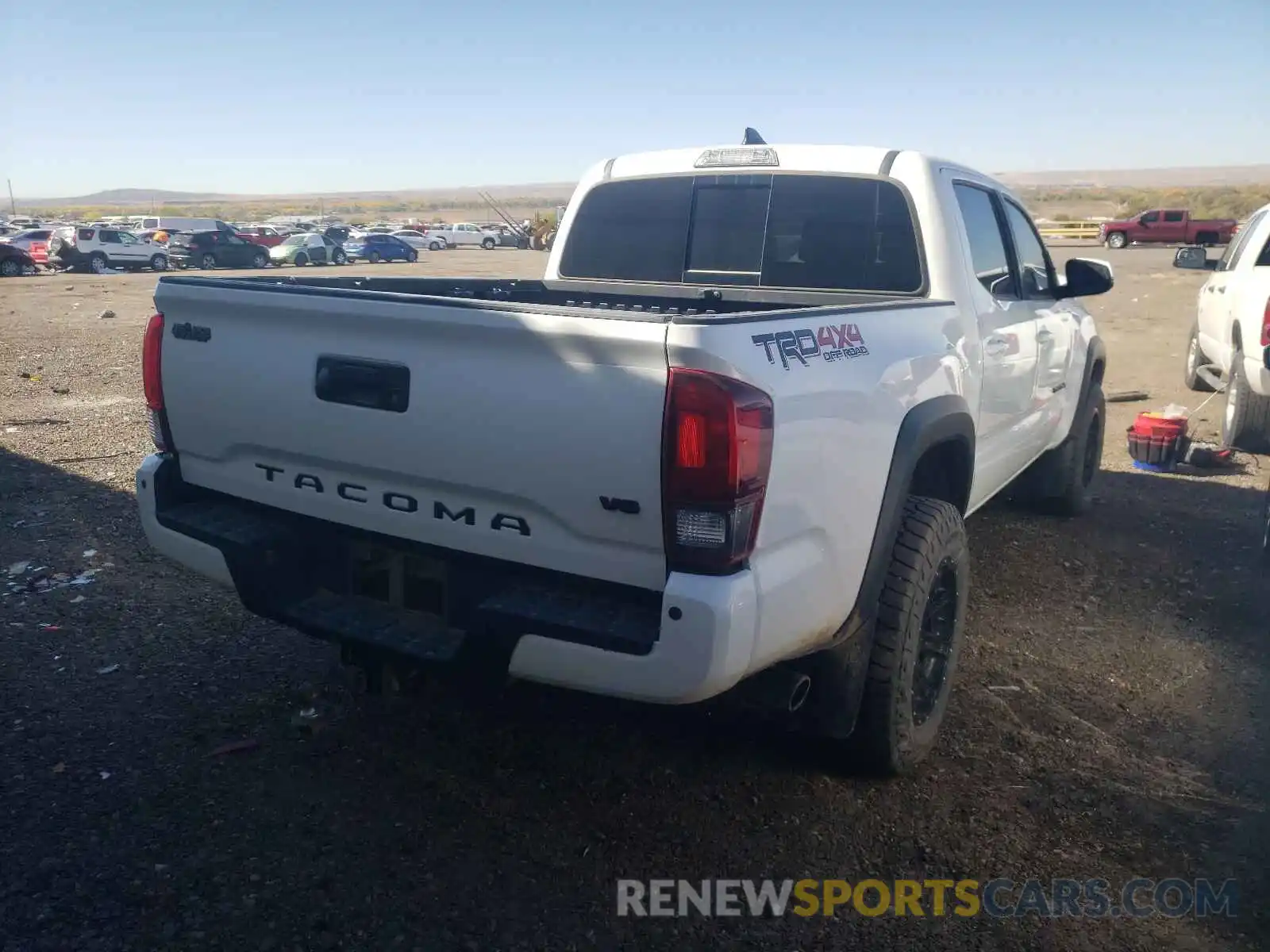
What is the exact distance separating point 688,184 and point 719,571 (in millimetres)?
2550

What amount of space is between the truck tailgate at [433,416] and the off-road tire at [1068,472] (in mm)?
4275

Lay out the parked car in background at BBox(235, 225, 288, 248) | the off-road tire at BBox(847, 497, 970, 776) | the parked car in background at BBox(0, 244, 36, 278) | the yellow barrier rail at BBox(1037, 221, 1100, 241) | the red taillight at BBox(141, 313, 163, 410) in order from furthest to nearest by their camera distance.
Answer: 1. the yellow barrier rail at BBox(1037, 221, 1100, 241)
2. the parked car in background at BBox(235, 225, 288, 248)
3. the parked car in background at BBox(0, 244, 36, 278)
4. the red taillight at BBox(141, 313, 163, 410)
5. the off-road tire at BBox(847, 497, 970, 776)

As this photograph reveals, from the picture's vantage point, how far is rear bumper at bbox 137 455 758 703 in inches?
95.2

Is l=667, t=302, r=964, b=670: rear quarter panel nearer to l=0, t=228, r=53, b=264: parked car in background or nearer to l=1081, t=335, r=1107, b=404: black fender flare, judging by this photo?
l=1081, t=335, r=1107, b=404: black fender flare

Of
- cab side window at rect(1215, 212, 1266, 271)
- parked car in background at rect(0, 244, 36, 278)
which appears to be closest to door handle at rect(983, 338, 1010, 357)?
cab side window at rect(1215, 212, 1266, 271)

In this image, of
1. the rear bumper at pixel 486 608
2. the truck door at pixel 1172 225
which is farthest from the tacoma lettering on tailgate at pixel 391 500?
the truck door at pixel 1172 225

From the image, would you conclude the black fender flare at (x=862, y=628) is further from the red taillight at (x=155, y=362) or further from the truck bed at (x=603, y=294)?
the red taillight at (x=155, y=362)

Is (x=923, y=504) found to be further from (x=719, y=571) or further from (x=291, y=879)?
(x=291, y=879)

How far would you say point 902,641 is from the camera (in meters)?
3.17

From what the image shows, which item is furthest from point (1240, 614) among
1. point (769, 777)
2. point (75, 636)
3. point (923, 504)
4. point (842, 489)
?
point (75, 636)

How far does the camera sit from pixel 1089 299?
18422mm

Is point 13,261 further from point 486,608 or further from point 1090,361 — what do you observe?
point 486,608

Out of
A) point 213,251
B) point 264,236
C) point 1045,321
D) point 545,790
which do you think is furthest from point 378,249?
point 545,790

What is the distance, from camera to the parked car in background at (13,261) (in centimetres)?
3186
